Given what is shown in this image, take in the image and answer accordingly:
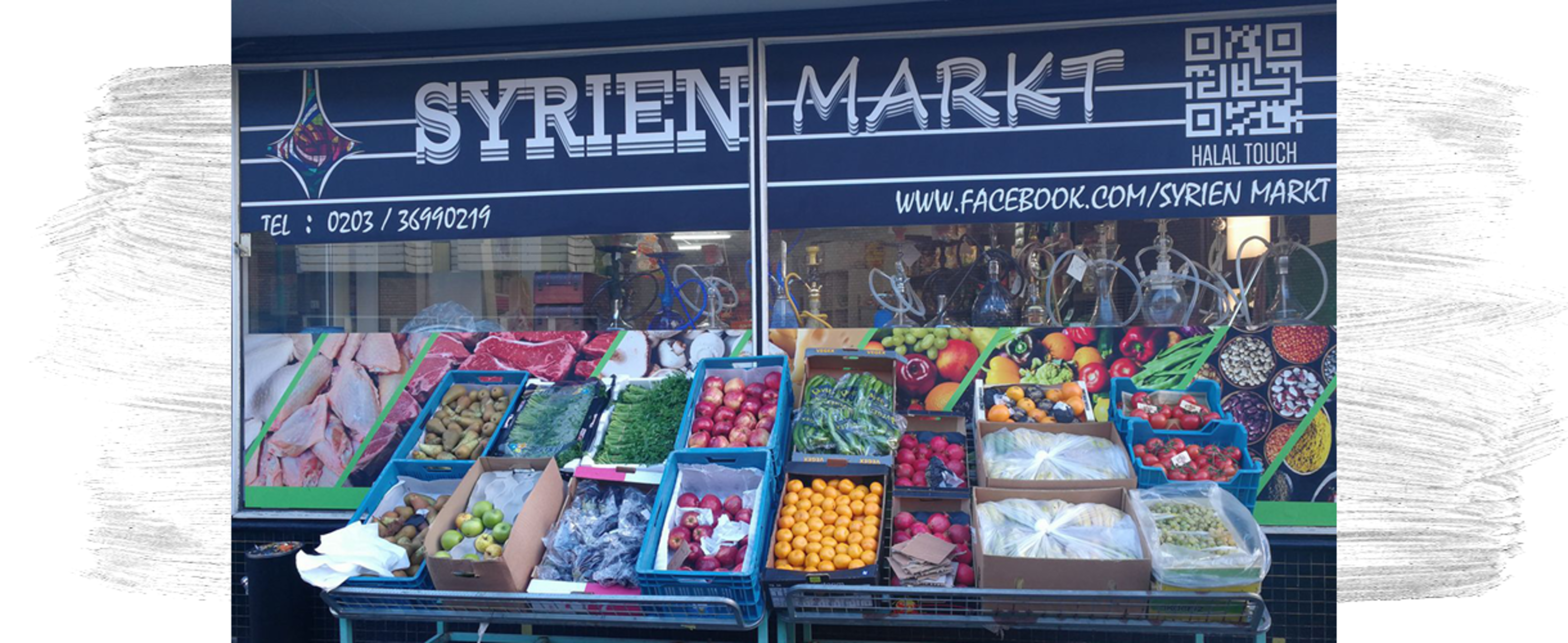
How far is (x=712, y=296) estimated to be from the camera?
4.62 meters

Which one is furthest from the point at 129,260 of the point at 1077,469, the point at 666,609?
the point at 1077,469

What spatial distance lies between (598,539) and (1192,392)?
9.31ft

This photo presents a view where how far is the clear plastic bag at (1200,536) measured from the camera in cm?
305

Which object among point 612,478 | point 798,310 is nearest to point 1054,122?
point 798,310

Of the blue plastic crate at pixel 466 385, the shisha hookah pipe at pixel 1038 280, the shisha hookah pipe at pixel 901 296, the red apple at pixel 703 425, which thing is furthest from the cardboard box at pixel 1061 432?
the blue plastic crate at pixel 466 385

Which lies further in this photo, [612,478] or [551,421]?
[551,421]

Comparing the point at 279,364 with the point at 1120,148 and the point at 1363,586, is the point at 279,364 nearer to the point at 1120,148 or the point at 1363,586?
the point at 1120,148

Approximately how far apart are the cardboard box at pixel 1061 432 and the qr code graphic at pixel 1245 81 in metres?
1.57

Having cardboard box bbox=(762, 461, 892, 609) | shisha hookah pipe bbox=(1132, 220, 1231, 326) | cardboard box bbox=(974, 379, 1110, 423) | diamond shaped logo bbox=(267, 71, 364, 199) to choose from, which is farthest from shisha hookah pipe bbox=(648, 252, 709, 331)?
shisha hookah pipe bbox=(1132, 220, 1231, 326)

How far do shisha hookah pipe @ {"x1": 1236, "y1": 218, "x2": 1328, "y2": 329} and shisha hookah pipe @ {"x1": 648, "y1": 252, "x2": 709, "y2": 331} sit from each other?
2637 millimetres

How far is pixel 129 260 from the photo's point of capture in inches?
189

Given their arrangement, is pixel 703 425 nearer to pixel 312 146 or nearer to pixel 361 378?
pixel 361 378

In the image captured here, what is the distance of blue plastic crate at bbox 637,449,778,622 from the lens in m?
3.25

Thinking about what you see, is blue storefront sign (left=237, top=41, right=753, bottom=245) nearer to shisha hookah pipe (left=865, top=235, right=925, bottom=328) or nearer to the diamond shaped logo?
the diamond shaped logo
